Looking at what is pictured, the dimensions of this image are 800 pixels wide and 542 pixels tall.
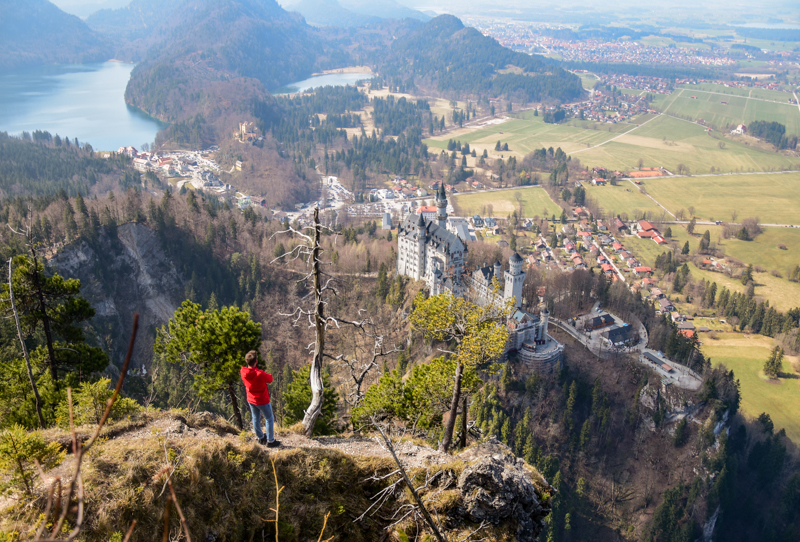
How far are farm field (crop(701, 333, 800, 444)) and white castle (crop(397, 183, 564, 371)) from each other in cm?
2319

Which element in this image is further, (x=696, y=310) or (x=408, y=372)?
(x=696, y=310)

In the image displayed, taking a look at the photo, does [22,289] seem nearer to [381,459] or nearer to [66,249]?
[381,459]

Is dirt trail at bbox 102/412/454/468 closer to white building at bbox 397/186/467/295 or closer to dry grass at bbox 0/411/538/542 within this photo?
dry grass at bbox 0/411/538/542

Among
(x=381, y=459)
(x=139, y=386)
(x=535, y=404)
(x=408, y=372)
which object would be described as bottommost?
(x=535, y=404)

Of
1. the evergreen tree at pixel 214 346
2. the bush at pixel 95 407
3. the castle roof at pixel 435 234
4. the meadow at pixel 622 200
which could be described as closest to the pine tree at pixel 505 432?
the castle roof at pixel 435 234

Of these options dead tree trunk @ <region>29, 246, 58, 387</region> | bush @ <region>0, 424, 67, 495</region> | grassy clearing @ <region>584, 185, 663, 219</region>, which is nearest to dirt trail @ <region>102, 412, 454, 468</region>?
bush @ <region>0, 424, 67, 495</region>

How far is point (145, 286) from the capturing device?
53.0m

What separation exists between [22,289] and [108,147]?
407 feet

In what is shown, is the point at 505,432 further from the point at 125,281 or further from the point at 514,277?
the point at 125,281

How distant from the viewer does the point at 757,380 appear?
181ft

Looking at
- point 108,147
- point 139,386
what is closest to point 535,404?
point 139,386

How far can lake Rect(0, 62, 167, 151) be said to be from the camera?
13150 centimetres

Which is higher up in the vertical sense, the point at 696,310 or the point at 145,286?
the point at 145,286

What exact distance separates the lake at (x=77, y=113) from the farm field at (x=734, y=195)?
128219 millimetres
